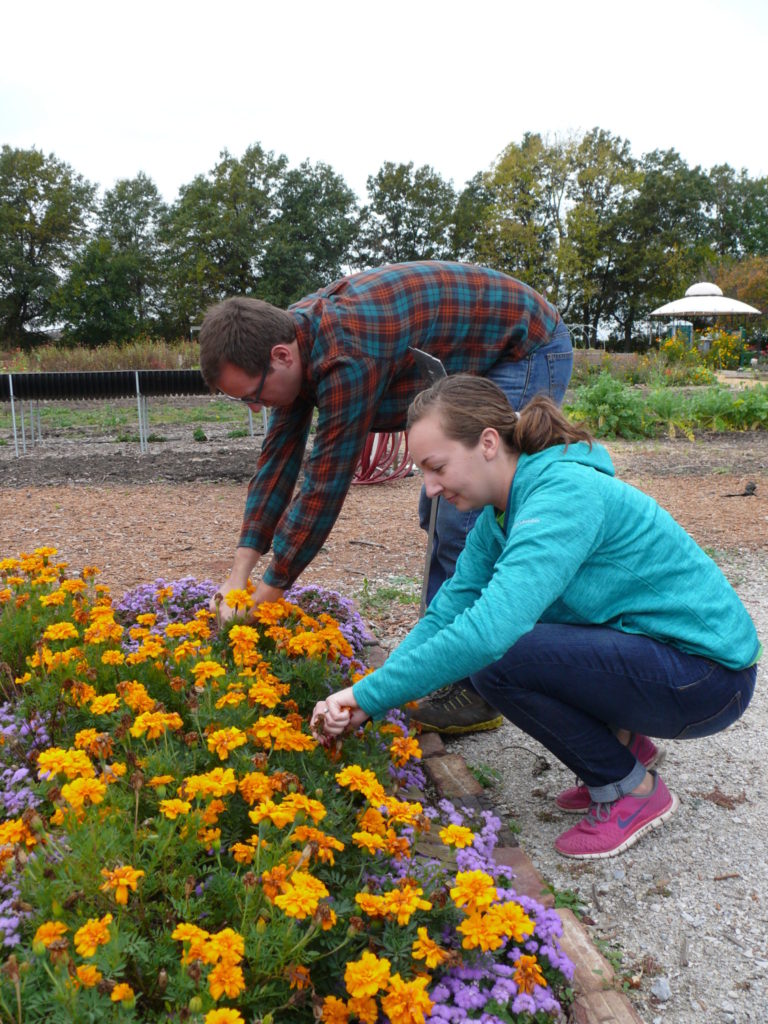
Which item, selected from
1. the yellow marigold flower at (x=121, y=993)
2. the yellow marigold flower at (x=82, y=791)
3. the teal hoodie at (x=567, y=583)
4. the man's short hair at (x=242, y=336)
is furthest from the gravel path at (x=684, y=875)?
the man's short hair at (x=242, y=336)

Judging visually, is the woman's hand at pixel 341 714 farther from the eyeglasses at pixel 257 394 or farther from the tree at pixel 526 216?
the tree at pixel 526 216

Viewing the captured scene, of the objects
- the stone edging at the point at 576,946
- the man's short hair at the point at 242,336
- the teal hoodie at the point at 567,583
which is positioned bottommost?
the stone edging at the point at 576,946

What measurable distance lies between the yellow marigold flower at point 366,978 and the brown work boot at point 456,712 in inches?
65.1

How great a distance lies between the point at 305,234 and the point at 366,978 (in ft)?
129

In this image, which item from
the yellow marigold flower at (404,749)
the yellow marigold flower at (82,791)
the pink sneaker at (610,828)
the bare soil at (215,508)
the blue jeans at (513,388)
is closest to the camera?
the yellow marigold flower at (82,791)

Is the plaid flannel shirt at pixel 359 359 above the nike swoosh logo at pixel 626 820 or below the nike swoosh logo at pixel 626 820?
above

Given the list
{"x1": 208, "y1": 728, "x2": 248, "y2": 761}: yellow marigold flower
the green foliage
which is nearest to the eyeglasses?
{"x1": 208, "y1": 728, "x2": 248, "y2": 761}: yellow marigold flower

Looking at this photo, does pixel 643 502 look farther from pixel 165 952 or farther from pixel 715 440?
pixel 715 440

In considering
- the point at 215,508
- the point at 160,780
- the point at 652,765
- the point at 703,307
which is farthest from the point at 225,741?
the point at 703,307

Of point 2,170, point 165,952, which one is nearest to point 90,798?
point 165,952

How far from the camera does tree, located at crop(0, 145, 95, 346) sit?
35.5 meters

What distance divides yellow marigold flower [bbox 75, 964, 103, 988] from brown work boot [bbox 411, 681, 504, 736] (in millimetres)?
1805

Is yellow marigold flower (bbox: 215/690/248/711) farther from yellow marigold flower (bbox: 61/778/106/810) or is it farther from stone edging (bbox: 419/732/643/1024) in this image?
stone edging (bbox: 419/732/643/1024)

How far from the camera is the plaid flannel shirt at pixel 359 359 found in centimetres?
269
